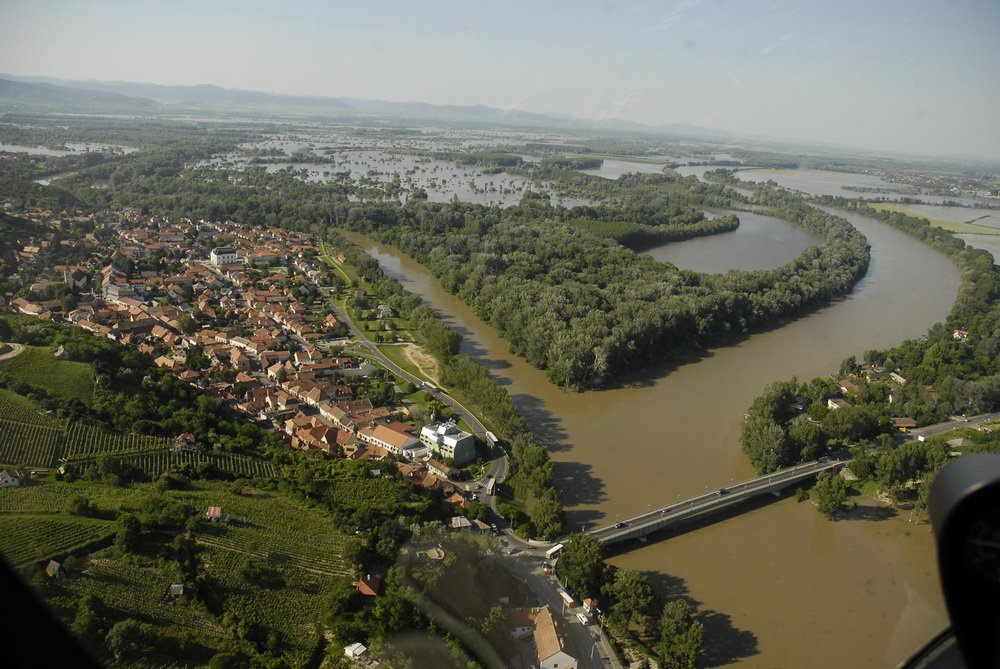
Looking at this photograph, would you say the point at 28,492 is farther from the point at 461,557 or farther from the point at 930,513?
the point at 930,513

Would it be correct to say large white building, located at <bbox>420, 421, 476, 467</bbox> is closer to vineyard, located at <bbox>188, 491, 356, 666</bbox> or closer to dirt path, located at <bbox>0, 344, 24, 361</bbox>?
vineyard, located at <bbox>188, 491, 356, 666</bbox>

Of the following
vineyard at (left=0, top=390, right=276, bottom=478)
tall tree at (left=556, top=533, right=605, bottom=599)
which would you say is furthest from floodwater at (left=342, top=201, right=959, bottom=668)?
vineyard at (left=0, top=390, right=276, bottom=478)

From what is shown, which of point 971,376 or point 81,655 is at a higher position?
point 81,655

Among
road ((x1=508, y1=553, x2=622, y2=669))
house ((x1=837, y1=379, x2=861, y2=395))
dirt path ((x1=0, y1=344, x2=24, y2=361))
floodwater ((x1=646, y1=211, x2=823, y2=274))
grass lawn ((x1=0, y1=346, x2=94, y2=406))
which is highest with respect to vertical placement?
floodwater ((x1=646, y1=211, x2=823, y2=274))

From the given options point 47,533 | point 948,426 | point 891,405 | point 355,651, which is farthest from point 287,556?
point 948,426

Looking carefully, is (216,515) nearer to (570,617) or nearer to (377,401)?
(570,617)

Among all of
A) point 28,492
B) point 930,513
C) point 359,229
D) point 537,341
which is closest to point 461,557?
point 28,492

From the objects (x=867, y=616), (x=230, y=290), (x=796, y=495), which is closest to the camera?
(x=867, y=616)

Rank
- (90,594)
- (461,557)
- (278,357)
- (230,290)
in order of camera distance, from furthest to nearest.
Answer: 1. (230,290)
2. (278,357)
3. (461,557)
4. (90,594)
